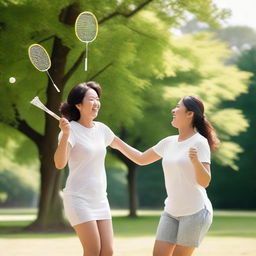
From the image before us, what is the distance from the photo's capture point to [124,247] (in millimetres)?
14242

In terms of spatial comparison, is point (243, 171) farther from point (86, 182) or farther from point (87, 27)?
point (86, 182)

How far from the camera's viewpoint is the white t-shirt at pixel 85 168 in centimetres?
617

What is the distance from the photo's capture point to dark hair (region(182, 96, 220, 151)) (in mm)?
6379

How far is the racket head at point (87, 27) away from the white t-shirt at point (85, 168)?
6.49 ft

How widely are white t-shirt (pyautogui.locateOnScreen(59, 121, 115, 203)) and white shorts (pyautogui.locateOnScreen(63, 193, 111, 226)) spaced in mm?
37

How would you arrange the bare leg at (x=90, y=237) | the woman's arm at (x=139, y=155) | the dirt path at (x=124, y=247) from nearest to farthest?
the bare leg at (x=90, y=237)
the woman's arm at (x=139, y=155)
the dirt path at (x=124, y=247)

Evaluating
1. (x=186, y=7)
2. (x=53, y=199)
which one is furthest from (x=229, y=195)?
(x=186, y=7)

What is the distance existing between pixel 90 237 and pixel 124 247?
8.33 meters

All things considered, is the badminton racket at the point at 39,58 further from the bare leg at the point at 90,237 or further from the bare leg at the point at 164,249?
the bare leg at the point at 164,249

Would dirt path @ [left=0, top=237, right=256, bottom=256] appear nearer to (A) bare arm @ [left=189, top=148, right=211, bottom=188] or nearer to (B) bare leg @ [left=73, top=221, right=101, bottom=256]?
(B) bare leg @ [left=73, top=221, right=101, bottom=256]

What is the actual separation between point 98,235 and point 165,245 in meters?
0.61

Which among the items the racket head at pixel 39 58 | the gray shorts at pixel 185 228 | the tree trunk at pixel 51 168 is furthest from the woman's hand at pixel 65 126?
the tree trunk at pixel 51 168

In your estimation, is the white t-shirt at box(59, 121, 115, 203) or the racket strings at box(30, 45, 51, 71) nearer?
the white t-shirt at box(59, 121, 115, 203)

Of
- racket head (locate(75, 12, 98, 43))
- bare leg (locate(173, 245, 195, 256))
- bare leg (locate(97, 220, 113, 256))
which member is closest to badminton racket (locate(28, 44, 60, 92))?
racket head (locate(75, 12, 98, 43))
